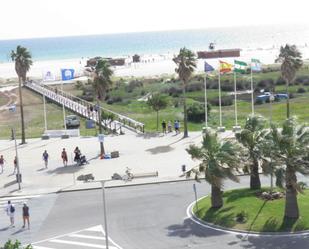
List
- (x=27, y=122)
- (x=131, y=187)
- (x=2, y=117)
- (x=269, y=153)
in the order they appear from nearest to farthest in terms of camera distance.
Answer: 1. (x=269, y=153)
2. (x=131, y=187)
3. (x=27, y=122)
4. (x=2, y=117)

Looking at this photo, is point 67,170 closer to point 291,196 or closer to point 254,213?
point 254,213

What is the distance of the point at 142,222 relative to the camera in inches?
1228

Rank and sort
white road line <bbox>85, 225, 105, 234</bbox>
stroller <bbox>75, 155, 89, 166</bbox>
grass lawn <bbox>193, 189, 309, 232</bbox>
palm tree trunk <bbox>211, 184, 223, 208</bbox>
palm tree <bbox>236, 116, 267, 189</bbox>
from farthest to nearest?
1. stroller <bbox>75, 155, 89, 166</bbox>
2. palm tree <bbox>236, 116, 267, 189</bbox>
3. palm tree trunk <bbox>211, 184, 223, 208</bbox>
4. white road line <bbox>85, 225, 105, 234</bbox>
5. grass lawn <bbox>193, 189, 309, 232</bbox>

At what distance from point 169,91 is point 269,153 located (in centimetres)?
5943

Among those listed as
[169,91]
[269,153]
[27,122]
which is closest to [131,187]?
[269,153]

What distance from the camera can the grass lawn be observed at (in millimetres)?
28609

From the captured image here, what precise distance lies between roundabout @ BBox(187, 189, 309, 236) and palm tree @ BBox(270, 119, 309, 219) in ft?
2.95

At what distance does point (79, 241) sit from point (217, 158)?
8.05 m

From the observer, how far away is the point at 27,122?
6869 centimetres

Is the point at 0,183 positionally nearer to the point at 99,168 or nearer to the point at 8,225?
the point at 99,168

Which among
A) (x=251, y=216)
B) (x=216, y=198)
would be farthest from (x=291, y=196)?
(x=216, y=198)

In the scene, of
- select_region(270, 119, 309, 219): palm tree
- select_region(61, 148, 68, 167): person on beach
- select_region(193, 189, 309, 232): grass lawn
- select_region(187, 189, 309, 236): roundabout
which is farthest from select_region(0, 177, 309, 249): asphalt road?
select_region(61, 148, 68, 167): person on beach

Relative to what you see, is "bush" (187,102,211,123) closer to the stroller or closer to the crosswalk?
the stroller

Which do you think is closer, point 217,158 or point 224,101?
point 217,158
